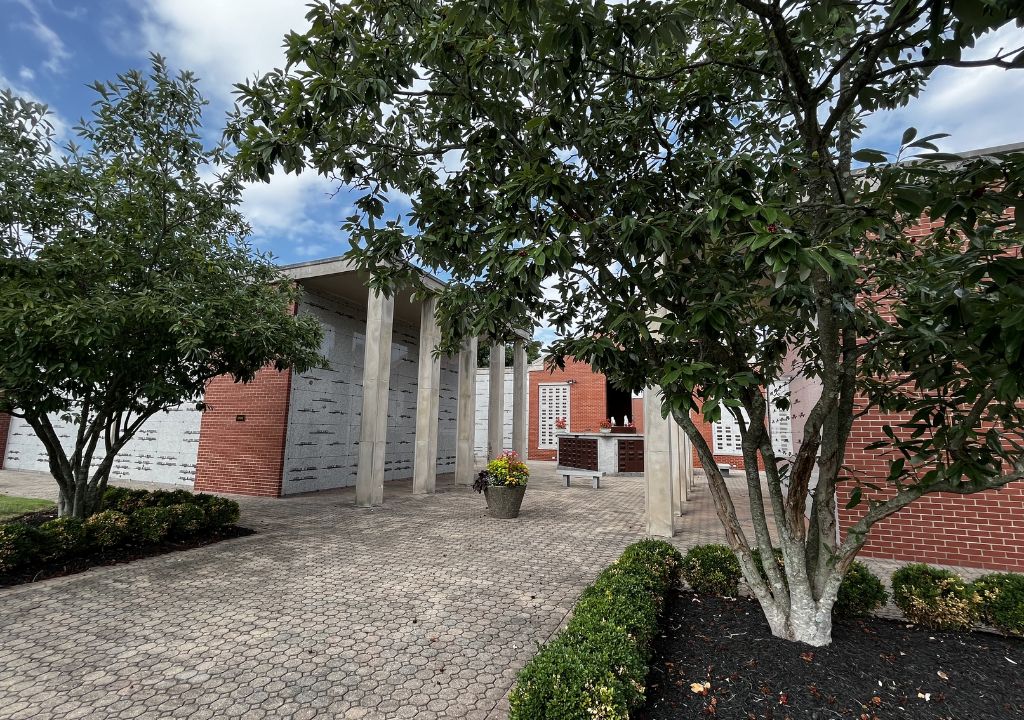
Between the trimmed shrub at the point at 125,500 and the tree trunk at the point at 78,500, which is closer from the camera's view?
the tree trunk at the point at 78,500

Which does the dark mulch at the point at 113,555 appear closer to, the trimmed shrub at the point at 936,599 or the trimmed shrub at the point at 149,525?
the trimmed shrub at the point at 149,525

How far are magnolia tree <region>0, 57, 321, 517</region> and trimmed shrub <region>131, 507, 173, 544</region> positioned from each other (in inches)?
44.7

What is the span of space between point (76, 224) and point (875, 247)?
7.92 meters

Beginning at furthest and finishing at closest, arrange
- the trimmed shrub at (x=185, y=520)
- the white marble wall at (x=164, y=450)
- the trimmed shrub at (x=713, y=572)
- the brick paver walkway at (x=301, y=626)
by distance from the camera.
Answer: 1. the white marble wall at (x=164, y=450)
2. the trimmed shrub at (x=185, y=520)
3. the trimmed shrub at (x=713, y=572)
4. the brick paver walkway at (x=301, y=626)

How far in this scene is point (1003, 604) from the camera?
3.26m

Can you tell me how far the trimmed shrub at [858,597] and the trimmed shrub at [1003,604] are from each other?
1.89ft

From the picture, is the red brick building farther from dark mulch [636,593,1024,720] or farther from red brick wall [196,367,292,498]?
dark mulch [636,593,1024,720]

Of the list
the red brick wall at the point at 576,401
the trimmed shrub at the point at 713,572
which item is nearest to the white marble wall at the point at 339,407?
the trimmed shrub at the point at 713,572

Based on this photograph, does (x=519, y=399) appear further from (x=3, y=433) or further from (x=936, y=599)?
(x=3, y=433)

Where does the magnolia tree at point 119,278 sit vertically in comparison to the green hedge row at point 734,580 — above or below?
above

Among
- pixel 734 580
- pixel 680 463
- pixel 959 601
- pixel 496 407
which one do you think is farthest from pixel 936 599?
pixel 496 407

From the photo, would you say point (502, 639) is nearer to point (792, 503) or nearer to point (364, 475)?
point (792, 503)

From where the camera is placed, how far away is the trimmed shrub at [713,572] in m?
3.91

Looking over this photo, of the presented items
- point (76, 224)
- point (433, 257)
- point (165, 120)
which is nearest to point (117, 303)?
point (76, 224)
